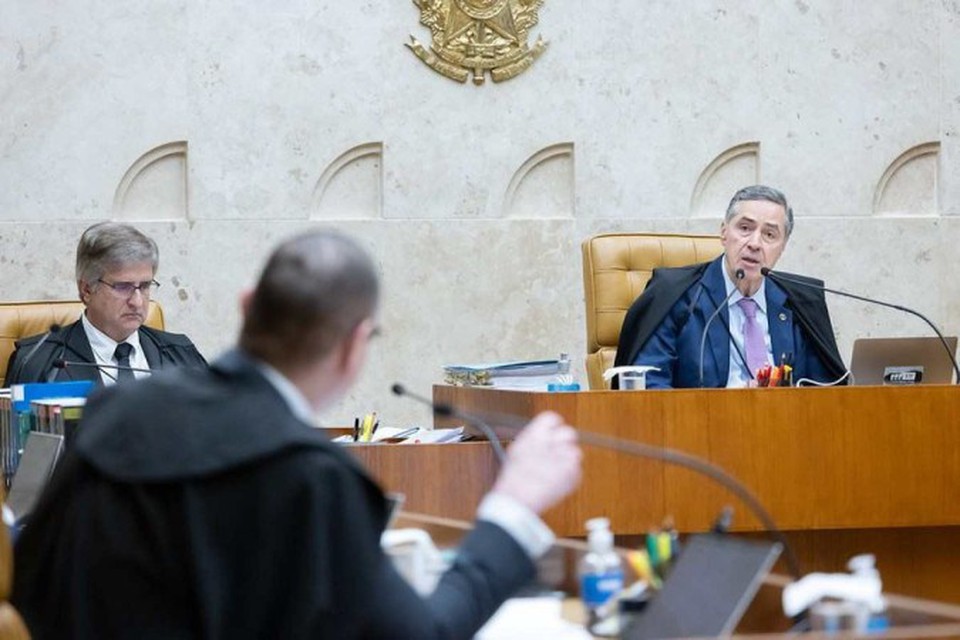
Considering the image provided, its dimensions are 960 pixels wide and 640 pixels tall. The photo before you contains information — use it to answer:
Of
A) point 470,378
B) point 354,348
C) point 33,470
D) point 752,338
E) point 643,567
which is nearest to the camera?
point 354,348

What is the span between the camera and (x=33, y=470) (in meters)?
3.64

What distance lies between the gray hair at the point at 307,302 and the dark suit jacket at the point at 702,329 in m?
3.45

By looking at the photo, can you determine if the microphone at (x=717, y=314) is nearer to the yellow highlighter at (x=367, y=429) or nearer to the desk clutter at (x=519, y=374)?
the desk clutter at (x=519, y=374)

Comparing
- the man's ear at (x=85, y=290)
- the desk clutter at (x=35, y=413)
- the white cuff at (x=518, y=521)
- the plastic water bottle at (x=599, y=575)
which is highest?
the man's ear at (x=85, y=290)

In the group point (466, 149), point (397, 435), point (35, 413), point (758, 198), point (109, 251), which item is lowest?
point (397, 435)

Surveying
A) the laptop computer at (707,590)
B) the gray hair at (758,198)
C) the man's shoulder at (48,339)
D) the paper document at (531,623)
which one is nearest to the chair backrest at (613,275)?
the gray hair at (758,198)

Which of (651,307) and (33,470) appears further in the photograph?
(651,307)

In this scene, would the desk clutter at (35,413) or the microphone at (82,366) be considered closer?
the desk clutter at (35,413)

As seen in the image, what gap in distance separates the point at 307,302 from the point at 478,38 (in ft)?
17.5

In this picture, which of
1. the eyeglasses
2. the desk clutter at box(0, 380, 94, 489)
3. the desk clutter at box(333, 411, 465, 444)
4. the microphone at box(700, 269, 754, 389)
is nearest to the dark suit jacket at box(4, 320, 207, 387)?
the eyeglasses

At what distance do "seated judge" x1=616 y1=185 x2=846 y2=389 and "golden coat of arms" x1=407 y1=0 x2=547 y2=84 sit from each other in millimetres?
1777

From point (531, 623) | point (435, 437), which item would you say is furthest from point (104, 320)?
point (531, 623)

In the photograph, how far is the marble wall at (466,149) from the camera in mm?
6867

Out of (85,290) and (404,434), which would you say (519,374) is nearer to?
(404,434)
